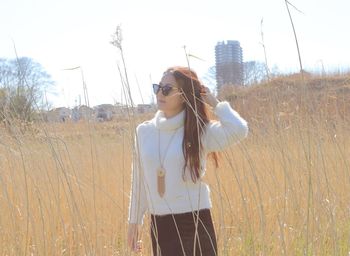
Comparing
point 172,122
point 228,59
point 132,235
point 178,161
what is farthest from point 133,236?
point 228,59

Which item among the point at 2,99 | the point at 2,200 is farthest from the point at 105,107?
the point at 2,200

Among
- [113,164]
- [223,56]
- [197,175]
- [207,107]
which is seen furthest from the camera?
[113,164]

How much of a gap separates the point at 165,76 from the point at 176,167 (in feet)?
1.07

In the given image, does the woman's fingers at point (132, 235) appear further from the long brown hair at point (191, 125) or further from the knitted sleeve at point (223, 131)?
the knitted sleeve at point (223, 131)

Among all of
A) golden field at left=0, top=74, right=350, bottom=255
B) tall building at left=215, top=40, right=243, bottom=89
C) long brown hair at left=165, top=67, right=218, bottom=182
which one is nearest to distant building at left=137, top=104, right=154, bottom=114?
golden field at left=0, top=74, right=350, bottom=255

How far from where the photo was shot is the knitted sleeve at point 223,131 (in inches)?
76.1

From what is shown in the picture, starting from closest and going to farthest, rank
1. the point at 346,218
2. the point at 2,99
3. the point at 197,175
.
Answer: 1. the point at 197,175
2. the point at 346,218
3. the point at 2,99

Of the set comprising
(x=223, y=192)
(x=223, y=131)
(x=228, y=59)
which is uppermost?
(x=228, y=59)

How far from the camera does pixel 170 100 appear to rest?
197 cm

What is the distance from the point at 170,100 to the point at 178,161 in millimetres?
213

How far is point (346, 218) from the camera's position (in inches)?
91.3

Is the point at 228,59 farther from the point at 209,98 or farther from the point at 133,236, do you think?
the point at 133,236

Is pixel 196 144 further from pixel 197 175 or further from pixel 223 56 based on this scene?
pixel 223 56

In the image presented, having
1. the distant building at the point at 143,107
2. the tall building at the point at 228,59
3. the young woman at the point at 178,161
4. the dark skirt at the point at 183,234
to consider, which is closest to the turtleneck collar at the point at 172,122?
the young woman at the point at 178,161
